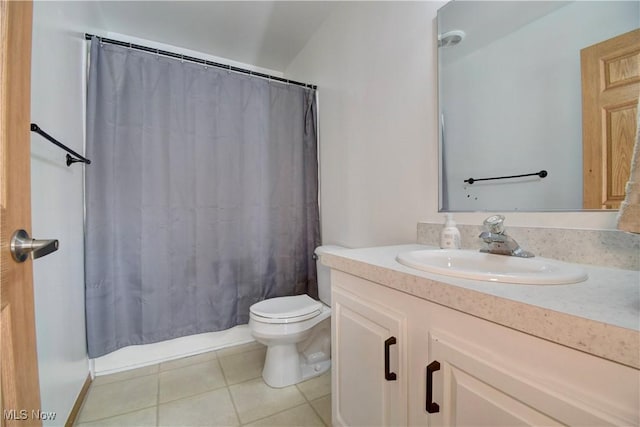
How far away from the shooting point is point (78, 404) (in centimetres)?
136

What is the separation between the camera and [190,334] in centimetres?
180

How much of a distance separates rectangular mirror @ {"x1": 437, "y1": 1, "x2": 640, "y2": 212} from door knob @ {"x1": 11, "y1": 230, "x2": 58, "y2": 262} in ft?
4.16

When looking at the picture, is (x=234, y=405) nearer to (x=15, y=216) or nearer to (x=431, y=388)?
(x=431, y=388)

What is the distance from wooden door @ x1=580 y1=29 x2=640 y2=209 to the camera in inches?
29.1

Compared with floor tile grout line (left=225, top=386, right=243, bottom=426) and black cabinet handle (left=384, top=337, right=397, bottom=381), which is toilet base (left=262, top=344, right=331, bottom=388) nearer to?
floor tile grout line (left=225, top=386, right=243, bottom=426)

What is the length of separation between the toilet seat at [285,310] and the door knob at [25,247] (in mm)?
1070

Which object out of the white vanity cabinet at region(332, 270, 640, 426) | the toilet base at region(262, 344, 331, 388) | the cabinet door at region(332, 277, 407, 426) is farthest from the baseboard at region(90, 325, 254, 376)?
the white vanity cabinet at region(332, 270, 640, 426)

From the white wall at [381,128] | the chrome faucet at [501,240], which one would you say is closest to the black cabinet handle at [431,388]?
the chrome faucet at [501,240]

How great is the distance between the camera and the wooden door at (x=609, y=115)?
74 cm


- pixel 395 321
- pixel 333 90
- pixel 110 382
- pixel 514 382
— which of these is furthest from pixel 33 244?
pixel 333 90

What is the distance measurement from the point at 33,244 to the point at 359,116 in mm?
1564

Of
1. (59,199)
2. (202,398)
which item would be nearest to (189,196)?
(59,199)

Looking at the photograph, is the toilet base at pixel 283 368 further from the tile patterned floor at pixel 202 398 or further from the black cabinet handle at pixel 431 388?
the black cabinet handle at pixel 431 388

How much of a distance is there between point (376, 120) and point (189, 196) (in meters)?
1.30
